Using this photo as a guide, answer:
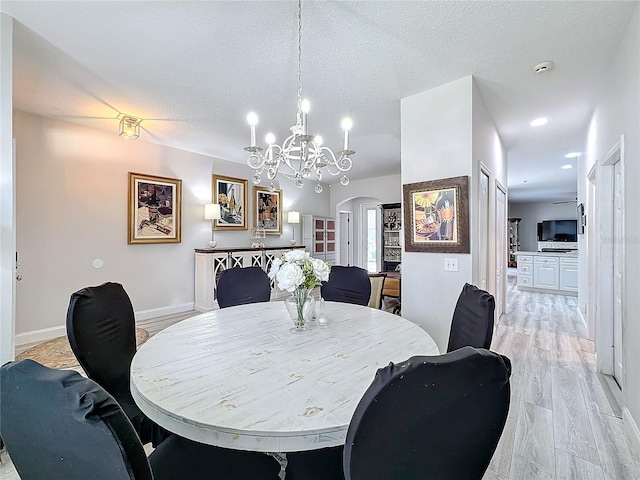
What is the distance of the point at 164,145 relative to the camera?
4.70 metres

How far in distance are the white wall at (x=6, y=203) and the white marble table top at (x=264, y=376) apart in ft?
3.78

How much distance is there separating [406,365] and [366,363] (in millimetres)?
635

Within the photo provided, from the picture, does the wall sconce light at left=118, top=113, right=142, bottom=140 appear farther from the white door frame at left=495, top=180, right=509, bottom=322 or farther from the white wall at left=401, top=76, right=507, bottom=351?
the white door frame at left=495, top=180, right=509, bottom=322

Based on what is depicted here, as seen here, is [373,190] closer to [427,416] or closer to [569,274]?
[569,274]

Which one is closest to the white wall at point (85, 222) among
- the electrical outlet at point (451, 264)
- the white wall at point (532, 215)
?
the electrical outlet at point (451, 264)

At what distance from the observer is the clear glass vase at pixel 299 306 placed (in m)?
1.66

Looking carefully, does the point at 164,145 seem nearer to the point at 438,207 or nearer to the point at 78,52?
the point at 78,52

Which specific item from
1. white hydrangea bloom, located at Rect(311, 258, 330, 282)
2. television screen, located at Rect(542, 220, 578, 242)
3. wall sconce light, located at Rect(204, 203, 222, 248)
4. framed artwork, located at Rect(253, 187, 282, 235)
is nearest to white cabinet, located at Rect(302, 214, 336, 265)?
framed artwork, located at Rect(253, 187, 282, 235)

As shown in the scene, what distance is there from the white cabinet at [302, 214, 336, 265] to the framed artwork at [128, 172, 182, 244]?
2.87 meters

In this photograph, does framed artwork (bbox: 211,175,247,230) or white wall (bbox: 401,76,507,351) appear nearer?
white wall (bbox: 401,76,507,351)

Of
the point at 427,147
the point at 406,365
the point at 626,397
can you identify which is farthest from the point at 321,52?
the point at 626,397

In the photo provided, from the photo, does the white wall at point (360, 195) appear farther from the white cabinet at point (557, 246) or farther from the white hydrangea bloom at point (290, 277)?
the white hydrangea bloom at point (290, 277)

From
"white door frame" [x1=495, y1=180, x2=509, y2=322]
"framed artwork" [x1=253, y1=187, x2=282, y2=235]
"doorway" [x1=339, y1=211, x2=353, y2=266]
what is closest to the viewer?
"white door frame" [x1=495, y1=180, x2=509, y2=322]

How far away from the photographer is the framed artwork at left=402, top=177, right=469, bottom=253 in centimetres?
258
